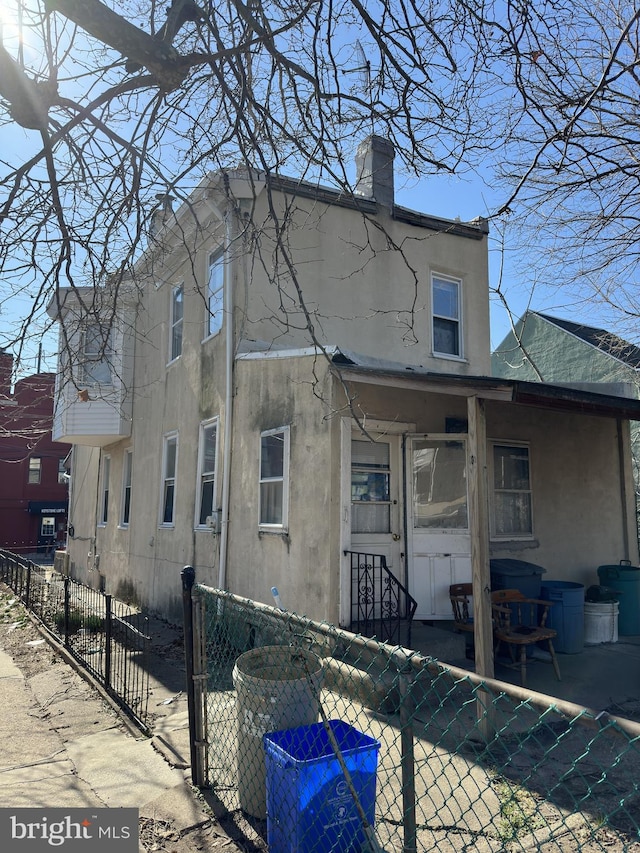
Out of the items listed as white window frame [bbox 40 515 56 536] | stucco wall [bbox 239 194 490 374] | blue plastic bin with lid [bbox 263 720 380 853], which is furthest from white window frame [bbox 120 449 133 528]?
white window frame [bbox 40 515 56 536]

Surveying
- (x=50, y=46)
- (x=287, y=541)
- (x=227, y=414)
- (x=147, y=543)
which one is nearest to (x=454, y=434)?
(x=287, y=541)

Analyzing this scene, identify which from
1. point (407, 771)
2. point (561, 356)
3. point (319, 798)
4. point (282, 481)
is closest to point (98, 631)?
point (282, 481)

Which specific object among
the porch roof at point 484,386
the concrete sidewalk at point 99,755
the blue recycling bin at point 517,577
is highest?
the porch roof at point 484,386

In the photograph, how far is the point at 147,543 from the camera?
12.2 meters

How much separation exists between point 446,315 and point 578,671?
636 centimetres

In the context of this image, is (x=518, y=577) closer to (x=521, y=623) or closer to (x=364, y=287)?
(x=521, y=623)

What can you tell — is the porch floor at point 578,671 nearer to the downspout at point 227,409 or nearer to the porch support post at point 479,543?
the porch support post at point 479,543

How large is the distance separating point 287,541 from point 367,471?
140cm

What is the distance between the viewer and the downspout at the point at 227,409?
28.9 feet

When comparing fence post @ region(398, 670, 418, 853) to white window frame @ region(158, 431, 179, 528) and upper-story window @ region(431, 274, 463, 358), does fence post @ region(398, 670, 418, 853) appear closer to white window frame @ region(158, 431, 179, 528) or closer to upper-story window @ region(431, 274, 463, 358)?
upper-story window @ region(431, 274, 463, 358)

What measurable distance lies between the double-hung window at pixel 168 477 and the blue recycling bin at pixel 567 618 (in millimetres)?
6855

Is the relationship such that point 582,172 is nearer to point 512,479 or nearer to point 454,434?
point 454,434

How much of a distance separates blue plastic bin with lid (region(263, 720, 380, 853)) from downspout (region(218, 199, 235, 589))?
5.85 meters

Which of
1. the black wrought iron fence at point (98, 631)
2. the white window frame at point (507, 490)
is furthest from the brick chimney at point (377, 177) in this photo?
the black wrought iron fence at point (98, 631)
